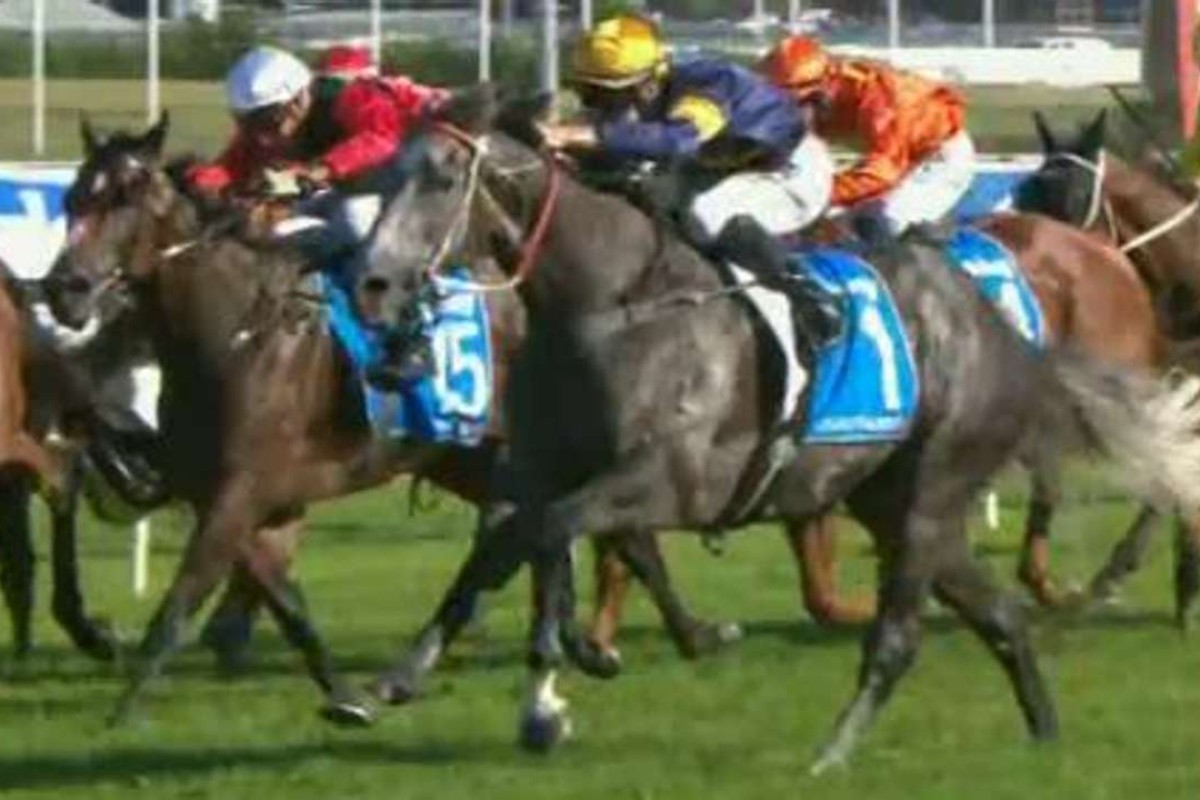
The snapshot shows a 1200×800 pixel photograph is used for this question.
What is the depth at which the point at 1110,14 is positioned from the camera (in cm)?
4509

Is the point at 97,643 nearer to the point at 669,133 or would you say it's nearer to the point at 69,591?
the point at 69,591

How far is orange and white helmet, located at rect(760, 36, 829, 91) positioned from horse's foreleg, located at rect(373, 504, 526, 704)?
2.96 meters

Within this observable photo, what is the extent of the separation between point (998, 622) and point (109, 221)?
2701mm

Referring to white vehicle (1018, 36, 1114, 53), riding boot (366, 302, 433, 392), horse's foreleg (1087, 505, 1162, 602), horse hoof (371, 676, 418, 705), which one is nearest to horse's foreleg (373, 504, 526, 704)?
horse hoof (371, 676, 418, 705)

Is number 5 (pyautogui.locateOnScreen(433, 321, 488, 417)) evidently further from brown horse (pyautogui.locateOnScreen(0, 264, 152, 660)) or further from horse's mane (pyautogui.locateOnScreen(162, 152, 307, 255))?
brown horse (pyautogui.locateOnScreen(0, 264, 152, 660))

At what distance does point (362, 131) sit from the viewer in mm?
12680

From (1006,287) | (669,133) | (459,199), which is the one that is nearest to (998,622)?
(669,133)

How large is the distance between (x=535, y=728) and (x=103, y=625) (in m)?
3.14

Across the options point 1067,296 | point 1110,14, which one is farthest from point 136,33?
point 1067,296

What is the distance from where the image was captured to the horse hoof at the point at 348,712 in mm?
10641

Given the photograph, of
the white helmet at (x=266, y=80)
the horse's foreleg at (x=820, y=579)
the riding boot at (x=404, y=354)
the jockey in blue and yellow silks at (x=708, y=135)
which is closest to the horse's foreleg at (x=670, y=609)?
the horse's foreleg at (x=820, y=579)

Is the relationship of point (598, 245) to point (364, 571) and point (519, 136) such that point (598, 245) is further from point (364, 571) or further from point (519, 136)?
point (364, 571)

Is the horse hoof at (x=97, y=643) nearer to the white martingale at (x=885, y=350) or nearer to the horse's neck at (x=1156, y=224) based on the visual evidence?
the white martingale at (x=885, y=350)

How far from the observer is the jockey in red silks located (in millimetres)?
12328
